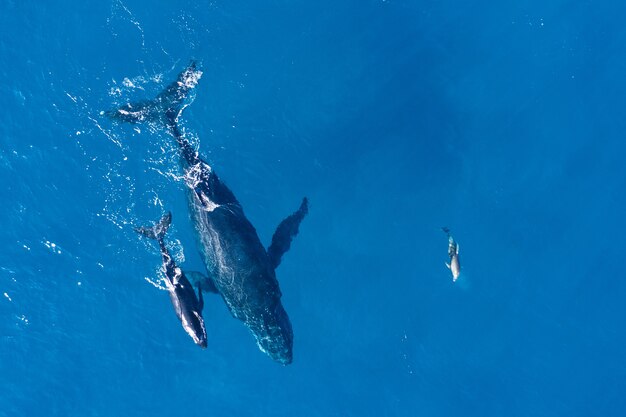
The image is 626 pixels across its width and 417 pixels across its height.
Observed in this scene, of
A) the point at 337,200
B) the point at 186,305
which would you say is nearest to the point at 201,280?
the point at 186,305

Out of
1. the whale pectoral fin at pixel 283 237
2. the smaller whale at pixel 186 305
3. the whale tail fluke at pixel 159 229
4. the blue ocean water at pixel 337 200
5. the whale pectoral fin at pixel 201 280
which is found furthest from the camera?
the blue ocean water at pixel 337 200

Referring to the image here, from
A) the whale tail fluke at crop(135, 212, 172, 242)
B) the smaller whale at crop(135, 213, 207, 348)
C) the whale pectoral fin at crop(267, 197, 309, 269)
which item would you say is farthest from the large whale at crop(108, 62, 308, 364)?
the smaller whale at crop(135, 213, 207, 348)

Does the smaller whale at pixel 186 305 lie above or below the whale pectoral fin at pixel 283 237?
below

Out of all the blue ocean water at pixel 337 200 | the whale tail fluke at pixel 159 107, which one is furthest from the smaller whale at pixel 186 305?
the whale tail fluke at pixel 159 107

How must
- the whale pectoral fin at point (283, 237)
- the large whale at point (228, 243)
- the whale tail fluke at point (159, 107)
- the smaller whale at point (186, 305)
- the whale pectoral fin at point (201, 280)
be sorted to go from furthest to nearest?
the whale pectoral fin at point (283, 237) → the whale tail fluke at point (159, 107) → the whale pectoral fin at point (201, 280) → the large whale at point (228, 243) → the smaller whale at point (186, 305)

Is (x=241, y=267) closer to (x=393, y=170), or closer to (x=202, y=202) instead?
(x=202, y=202)

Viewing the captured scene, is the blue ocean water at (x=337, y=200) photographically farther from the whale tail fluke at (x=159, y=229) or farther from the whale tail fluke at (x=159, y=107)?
the whale tail fluke at (x=159, y=229)

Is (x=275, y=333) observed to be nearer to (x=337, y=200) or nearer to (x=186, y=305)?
(x=186, y=305)

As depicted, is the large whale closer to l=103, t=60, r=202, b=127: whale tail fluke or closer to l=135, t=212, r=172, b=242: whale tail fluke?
l=103, t=60, r=202, b=127: whale tail fluke
